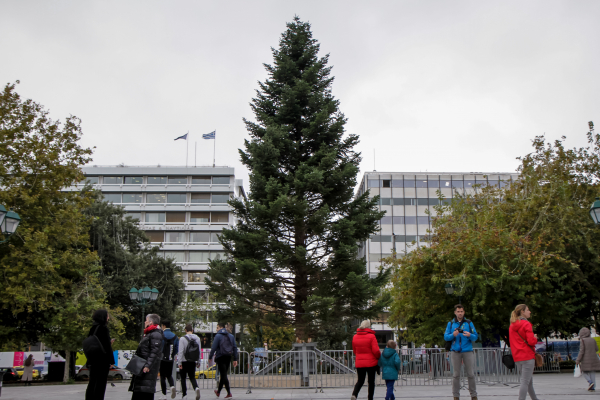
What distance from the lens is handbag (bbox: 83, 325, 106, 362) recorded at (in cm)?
714

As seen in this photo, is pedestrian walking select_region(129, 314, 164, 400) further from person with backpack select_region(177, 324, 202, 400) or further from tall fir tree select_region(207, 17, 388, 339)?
tall fir tree select_region(207, 17, 388, 339)

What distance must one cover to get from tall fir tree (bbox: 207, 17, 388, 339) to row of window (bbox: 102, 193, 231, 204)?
45.8 m

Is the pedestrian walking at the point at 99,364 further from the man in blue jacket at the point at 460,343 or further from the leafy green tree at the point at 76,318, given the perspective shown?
the leafy green tree at the point at 76,318

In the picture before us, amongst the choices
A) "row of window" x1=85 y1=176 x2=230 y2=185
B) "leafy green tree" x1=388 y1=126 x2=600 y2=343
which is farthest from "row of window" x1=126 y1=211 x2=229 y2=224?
"leafy green tree" x1=388 y1=126 x2=600 y2=343

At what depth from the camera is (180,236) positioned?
67.6 m

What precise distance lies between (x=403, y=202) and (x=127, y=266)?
39250 millimetres

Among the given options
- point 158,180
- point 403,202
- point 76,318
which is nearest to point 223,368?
point 76,318

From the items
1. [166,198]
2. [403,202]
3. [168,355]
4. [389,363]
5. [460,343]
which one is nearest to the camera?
[460,343]

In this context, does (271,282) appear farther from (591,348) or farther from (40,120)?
(40,120)

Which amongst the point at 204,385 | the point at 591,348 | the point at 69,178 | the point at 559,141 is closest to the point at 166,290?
the point at 69,178

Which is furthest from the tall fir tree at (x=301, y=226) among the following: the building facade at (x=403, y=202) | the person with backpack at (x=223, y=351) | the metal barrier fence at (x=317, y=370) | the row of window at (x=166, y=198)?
the row of window at (x=166, y=198)

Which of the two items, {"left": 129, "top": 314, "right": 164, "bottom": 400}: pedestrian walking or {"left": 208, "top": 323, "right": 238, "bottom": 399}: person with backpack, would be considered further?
{"left": 208, "top": 323, "right": 238, "bottom": 399}: person with backpack

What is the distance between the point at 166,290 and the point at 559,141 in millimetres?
29970

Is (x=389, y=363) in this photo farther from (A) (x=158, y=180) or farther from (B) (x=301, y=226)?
(A) (x=158, y=180)
